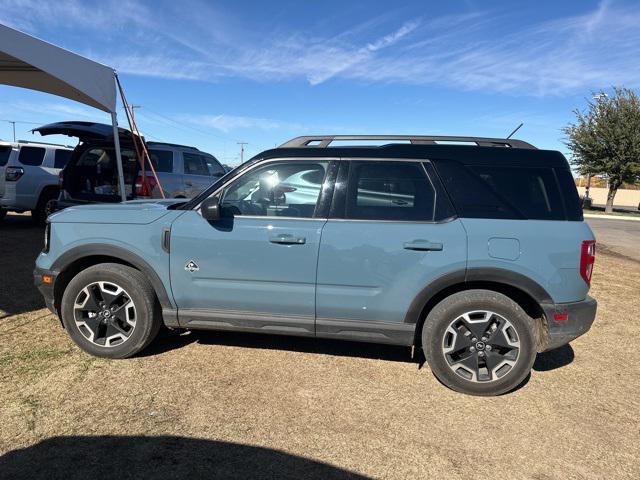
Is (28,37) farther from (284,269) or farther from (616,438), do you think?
(616,438)

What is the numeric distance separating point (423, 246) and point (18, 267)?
5983 mm

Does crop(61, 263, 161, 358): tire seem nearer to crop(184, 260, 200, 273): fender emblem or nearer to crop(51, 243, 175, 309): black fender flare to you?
crop(51, 243, 175, 309): black fender flare

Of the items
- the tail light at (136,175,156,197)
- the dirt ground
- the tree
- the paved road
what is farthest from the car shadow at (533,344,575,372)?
the tree

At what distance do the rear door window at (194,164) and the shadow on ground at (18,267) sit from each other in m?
3.13

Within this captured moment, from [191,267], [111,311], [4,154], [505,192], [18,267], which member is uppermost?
[4,154]

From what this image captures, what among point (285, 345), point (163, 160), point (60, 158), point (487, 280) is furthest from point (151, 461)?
point (60, 158)

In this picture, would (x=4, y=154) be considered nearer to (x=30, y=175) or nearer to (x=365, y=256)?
(x=30, y=175)

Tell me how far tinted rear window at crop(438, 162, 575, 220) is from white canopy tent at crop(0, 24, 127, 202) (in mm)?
4935

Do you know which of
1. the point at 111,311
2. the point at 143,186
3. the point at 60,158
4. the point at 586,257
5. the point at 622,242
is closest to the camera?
the point at 586,257

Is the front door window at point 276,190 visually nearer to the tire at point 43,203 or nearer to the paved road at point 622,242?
the tire at point 43,203

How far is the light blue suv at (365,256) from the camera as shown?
3375 millimetres

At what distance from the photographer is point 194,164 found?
10.2 metres

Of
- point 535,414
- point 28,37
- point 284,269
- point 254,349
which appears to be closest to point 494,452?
point 535,414

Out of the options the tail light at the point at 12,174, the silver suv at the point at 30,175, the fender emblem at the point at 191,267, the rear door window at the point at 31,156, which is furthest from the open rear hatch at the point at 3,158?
the fender emblem at the point at 191,267
